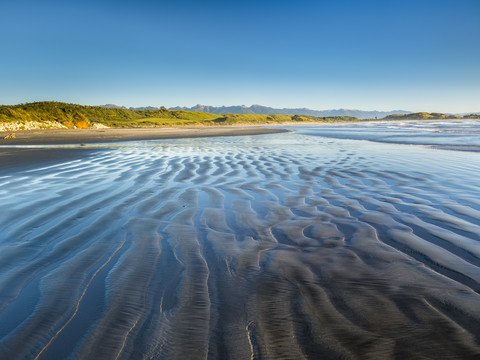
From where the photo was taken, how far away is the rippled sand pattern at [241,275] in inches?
70.6

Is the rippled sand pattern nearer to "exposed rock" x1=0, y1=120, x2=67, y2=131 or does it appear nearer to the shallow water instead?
the shallow water

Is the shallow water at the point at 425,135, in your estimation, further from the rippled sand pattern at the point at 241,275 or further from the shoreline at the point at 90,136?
the rippled sand pattern at the point at 241,275

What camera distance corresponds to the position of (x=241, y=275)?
2676 mm

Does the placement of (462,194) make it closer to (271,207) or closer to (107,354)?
(271,207)

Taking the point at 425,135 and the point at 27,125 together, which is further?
the point at 27,125

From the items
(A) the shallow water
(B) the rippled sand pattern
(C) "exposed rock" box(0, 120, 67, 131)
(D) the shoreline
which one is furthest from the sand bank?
(B) the rippled sand pattern

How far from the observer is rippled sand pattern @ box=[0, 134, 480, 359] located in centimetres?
179

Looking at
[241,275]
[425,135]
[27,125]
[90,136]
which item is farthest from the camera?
[27,125]

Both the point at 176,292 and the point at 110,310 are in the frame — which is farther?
the point at 176,292

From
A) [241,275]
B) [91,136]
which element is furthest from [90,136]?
[241,275]

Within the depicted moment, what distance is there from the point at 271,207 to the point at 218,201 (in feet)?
3.59

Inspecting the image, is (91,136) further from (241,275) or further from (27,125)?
(241,275)

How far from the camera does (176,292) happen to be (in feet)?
7.84

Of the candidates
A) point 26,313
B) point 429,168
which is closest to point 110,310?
point 26,313
